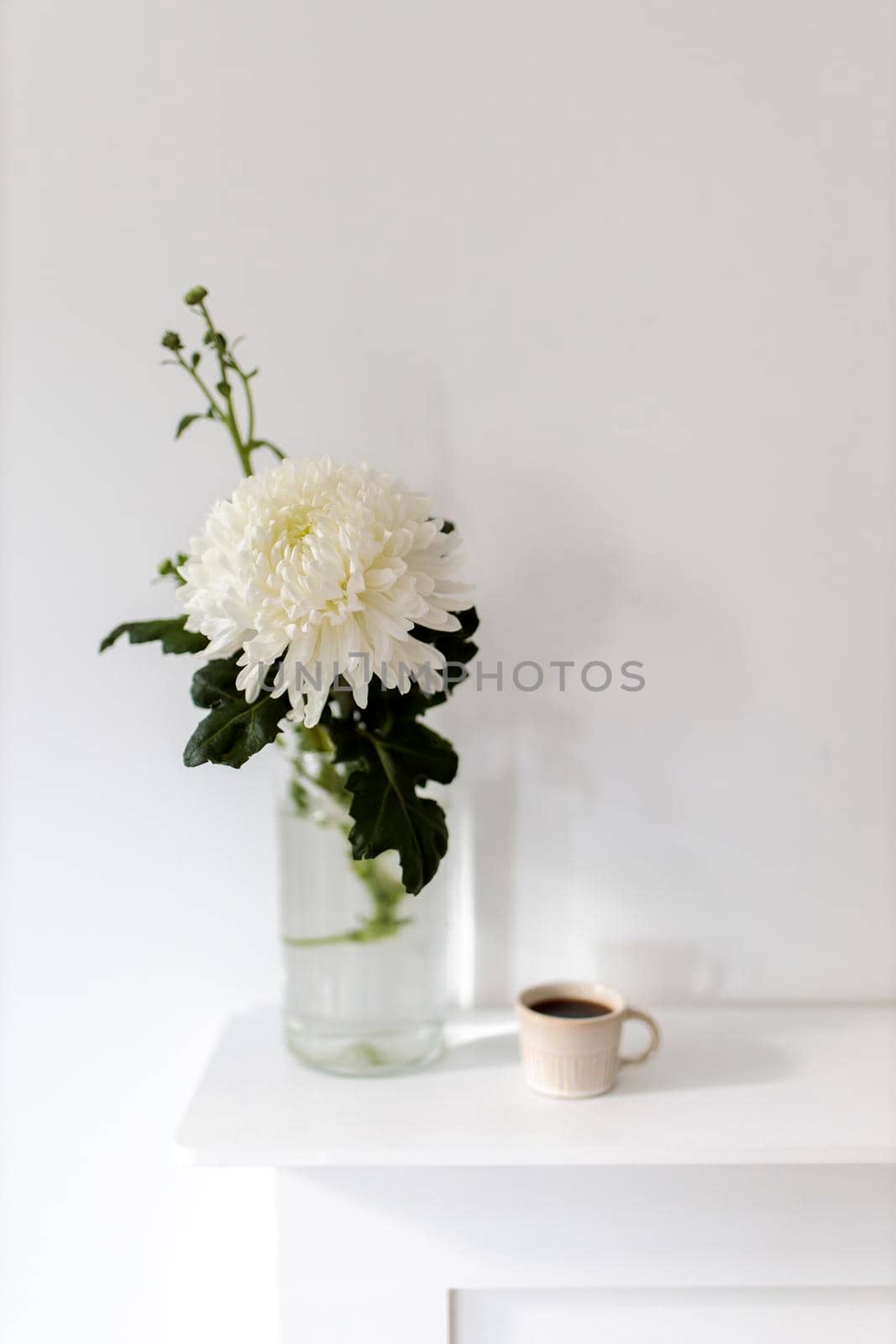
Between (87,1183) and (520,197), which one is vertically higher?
(520,197)

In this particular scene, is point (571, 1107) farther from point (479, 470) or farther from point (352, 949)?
point (479, 470)

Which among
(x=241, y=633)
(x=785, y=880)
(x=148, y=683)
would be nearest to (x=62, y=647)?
(x=148, y=683)

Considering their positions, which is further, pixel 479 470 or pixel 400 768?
pixel 479 470

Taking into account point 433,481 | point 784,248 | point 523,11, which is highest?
point 523,11

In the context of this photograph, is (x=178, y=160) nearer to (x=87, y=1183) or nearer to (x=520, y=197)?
(x=520, y=197)

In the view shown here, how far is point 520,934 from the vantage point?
867mm

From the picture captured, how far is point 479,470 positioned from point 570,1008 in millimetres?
390

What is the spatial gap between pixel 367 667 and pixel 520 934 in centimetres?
31

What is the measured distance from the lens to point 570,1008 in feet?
2.54

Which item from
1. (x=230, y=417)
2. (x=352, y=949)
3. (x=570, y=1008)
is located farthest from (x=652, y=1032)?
(x=230, y=417)

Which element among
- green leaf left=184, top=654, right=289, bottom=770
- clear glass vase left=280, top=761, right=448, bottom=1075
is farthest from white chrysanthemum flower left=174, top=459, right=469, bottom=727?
clear glass vase left=280, top=761, right=448, bottom=1075

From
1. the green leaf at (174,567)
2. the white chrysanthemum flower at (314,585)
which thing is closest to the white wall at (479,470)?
the green leaf at (174,567)

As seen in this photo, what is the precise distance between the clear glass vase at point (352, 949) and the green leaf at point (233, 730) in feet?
0.32

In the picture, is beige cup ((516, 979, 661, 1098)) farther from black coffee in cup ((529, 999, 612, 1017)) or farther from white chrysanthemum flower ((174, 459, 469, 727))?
white chrysanthemum flower ((174, 459, 469, 727))
